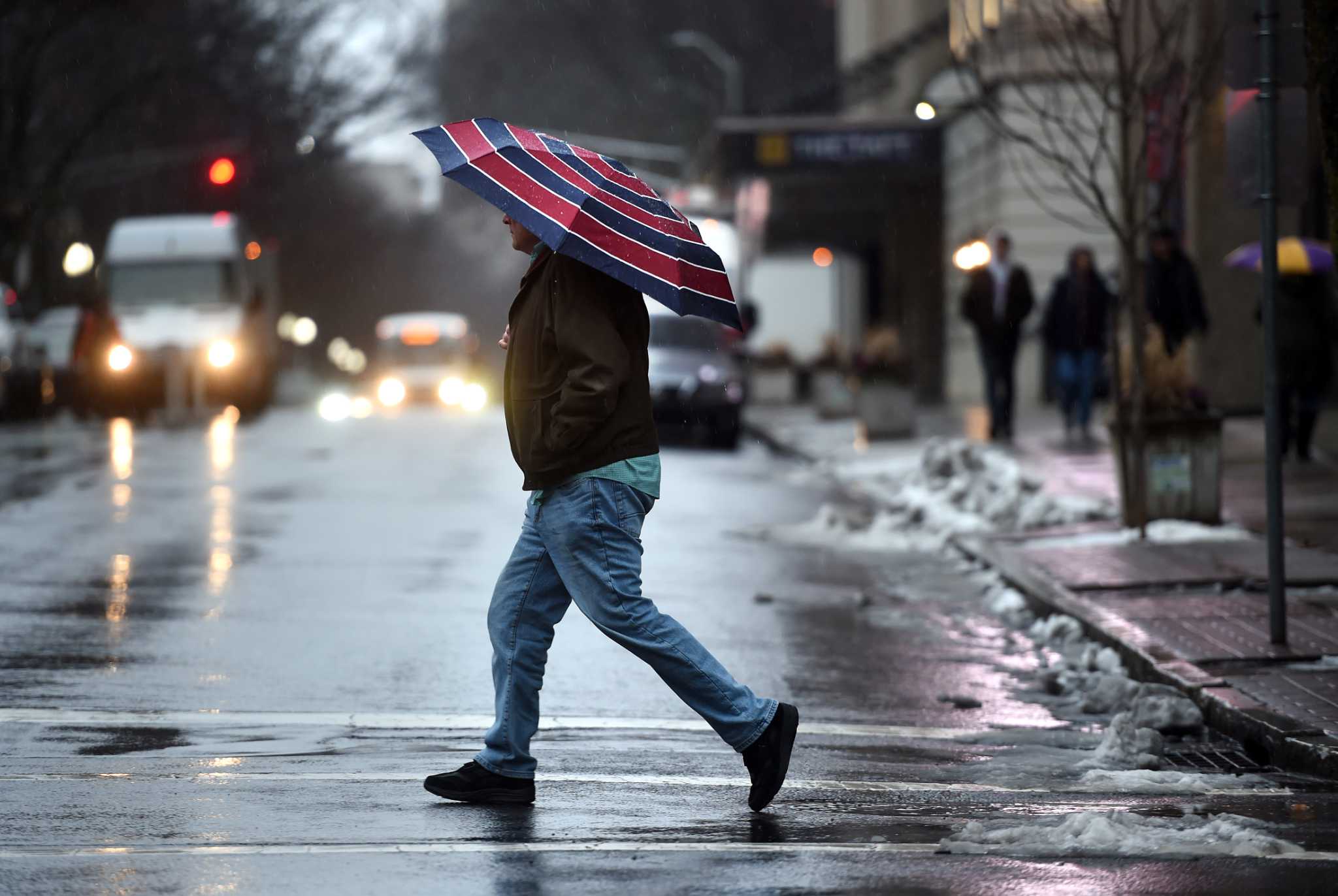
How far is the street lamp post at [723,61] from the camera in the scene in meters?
49.8

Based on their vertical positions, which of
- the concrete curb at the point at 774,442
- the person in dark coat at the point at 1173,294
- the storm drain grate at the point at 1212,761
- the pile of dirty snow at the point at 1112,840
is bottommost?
the storm drain grate at the point at 1212,761

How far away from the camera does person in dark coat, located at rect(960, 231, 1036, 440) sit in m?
21.5

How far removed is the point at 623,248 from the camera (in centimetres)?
561

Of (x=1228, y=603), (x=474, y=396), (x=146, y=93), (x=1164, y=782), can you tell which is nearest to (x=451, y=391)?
(x=474, y=396)

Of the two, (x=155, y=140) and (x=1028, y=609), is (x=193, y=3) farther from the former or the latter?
(x=1028, y=609)

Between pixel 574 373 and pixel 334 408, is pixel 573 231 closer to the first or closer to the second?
pixel 574 373

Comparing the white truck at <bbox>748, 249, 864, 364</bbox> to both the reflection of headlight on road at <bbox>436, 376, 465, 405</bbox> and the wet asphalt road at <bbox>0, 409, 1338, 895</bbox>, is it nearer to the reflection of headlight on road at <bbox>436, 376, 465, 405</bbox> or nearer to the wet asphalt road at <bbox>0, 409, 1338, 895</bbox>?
the reflection of headlight on road at <bbox>436, 376, 465, 405</bbox>

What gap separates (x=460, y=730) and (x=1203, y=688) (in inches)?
106

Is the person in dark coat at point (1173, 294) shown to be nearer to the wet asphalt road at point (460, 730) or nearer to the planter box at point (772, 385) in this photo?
the wet asphalt road at point (460, 730)

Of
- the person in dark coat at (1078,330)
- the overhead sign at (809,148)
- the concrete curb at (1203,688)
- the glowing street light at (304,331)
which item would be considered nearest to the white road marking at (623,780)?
the concrete curb at (1203,688)

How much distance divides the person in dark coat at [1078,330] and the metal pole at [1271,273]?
12.1 metres

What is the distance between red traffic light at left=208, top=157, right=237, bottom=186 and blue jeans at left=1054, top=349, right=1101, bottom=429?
49.9ft

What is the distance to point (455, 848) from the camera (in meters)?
5.30

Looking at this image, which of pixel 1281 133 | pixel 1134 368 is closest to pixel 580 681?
pixel 1281 133
